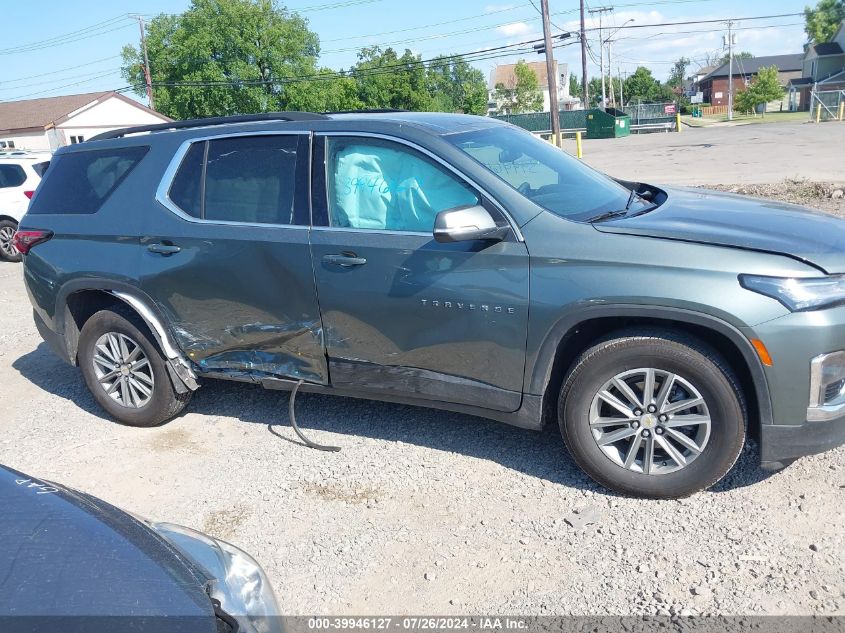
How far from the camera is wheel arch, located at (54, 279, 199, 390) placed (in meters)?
4.67

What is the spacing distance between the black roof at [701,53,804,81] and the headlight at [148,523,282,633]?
116 meters

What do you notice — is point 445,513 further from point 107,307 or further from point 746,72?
point 746,72

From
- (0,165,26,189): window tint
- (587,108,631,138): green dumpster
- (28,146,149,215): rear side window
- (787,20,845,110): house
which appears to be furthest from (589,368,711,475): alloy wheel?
(787,20,845,110): house

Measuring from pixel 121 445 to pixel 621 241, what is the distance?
11.2 ft

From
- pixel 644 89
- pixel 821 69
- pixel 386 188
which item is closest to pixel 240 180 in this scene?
pixel 386 188

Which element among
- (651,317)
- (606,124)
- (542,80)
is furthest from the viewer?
(542,80)

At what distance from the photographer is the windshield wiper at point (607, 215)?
3695 millimetres

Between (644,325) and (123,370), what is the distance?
3.43 metres

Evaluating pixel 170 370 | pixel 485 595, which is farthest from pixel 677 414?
pixel 170 370

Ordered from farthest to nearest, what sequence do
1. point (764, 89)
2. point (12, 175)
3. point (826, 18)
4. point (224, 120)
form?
point (826, 18) < point (764, 89) < point (12, 175) < point (224, 120)

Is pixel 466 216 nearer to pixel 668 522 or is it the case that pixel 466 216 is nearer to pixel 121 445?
pixel 668 522

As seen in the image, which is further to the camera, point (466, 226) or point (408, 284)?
→ point (408, 284)

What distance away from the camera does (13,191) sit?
1280 cm

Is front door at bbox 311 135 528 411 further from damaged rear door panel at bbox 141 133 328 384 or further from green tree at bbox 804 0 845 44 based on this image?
green tree at bbox 804 0 845 44
